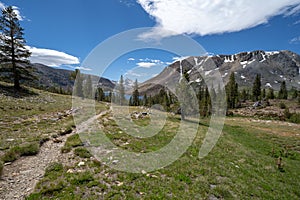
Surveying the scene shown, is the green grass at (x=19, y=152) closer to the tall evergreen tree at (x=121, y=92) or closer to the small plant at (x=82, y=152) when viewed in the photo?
the small plant at (x=82, y=152)

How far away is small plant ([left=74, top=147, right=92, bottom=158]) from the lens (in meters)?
11.9

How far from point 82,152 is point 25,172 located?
367 centimetres

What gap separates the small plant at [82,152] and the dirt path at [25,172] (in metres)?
0.64

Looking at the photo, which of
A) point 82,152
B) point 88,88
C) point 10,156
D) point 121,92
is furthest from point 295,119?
point 88,88

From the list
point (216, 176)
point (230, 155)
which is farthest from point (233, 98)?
point (216, 176)

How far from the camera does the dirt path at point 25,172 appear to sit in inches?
297

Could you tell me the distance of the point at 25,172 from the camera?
9.14 meters

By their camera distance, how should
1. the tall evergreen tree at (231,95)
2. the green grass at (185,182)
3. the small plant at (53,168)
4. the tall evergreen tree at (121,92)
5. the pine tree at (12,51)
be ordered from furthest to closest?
the tall evergreen tree at (231,95)
the tall evergreen tree at (121,92)
the pine tree at (12,51)
the small plant at (53,168)
the green grass at (185,182)

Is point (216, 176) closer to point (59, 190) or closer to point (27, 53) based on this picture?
point (59, 190)

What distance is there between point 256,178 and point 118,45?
16946 millimetres

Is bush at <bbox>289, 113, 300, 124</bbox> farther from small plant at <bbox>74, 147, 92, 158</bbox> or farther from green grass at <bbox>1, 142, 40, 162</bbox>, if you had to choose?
green grass at <bbox>1, 142, 40, 162</bbox>

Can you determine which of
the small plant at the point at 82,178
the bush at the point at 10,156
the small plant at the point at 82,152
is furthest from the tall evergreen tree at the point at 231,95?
the bush at the point at 10,156

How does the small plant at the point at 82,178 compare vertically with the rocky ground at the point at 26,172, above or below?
below

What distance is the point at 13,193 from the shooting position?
742 centimetres
